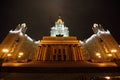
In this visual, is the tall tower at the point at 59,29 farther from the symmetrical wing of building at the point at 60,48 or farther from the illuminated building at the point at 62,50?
the symmetrical wing of building at the point at 60,48

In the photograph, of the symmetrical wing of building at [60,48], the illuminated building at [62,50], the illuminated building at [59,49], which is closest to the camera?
the illuminated building at [62,50]

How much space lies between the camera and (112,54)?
107ft

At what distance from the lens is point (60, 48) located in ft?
129

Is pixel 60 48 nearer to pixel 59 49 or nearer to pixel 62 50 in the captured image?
pixel 59 49

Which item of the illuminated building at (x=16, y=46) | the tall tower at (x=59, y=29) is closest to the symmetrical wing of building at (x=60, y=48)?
the illuminated building at (x=16, y=46)

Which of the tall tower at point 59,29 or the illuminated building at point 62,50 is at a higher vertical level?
the tall tower at point 59,29

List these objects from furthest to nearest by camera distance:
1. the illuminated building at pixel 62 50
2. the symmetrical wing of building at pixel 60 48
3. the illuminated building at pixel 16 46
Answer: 1. the symmetrical wing of building at pixel 60 48
2. the illuminated building at pixel 16 46
3. the illuminated building at pixel 62 50

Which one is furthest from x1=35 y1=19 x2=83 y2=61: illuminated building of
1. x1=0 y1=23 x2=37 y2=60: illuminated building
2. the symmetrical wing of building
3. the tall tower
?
the tall tower

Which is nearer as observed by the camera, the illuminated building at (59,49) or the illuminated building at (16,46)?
the illuminated building at (16,46)

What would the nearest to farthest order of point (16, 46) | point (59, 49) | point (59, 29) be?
point (16, 46)
point (59, 49)
point (59, 29)

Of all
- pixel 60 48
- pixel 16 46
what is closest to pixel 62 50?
pixel 60 48

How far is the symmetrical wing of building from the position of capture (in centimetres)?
3453

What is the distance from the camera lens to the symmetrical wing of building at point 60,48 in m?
34.5

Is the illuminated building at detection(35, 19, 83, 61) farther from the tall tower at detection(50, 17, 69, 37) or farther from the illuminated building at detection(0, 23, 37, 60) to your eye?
the tall tower at detection(50, 17, 69, 37)
